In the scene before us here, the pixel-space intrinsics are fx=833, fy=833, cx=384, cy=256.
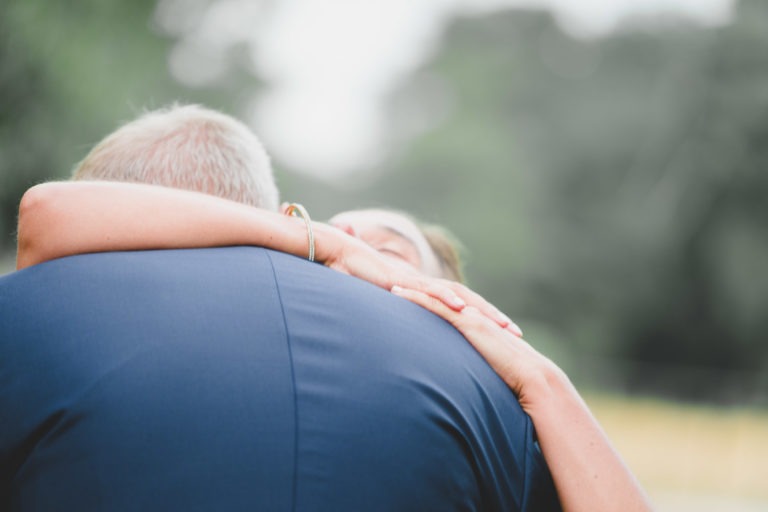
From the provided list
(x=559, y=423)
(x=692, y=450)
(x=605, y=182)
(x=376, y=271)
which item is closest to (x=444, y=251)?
(x=376, y=271)

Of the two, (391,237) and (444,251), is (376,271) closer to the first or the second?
(391,237)

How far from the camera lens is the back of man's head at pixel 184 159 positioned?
82.0 inches

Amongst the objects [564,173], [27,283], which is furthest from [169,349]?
[564,173]

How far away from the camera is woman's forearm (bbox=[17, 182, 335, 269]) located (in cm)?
180

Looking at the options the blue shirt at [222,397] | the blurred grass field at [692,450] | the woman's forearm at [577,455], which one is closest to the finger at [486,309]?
the woman's forearm at [577,455]

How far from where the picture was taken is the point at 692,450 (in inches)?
755

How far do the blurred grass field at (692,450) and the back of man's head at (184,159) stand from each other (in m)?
9.74

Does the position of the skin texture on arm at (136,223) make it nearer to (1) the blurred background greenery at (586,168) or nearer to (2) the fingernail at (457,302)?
(2) the fingernail at (457,302)

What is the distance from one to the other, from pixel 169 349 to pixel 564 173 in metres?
37.7

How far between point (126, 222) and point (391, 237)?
1143mm

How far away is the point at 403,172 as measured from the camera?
4309cm

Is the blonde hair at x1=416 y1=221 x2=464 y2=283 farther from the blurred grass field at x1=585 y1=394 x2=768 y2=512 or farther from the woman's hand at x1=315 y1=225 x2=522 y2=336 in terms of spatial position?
the blurred grass field at x1=585 y1=394 x2=768 y2=512

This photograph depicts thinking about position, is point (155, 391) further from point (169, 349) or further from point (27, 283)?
point (27, 283)

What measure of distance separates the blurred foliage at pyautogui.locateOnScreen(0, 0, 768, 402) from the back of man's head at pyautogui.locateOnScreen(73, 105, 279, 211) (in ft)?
44.8
